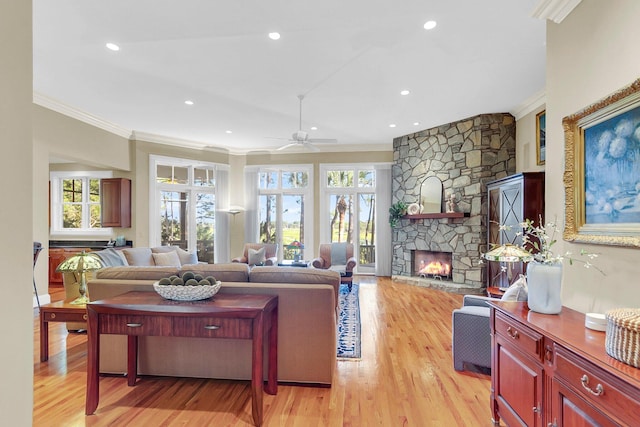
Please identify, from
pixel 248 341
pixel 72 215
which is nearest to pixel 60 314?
pixel 248 341

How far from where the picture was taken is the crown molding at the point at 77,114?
198 inches

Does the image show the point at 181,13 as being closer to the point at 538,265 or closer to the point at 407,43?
the point at 407,43

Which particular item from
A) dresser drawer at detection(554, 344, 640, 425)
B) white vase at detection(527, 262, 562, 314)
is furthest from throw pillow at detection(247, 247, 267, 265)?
dresser drawer at detection(554, 344, 640, 425)

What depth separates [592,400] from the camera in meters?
1.33

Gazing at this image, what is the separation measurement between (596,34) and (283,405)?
3.16m

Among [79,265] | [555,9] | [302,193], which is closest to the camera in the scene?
[555,9]

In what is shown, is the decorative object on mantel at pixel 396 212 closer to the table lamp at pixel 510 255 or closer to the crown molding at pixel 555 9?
the crown molding at pixel 555 9

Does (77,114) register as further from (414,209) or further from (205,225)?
(414,209)

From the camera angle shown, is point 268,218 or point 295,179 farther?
point 268,218

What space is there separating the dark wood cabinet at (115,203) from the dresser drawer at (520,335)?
680 centimetres

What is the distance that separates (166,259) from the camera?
19.4ft

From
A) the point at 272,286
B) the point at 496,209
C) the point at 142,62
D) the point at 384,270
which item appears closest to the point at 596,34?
the point at 272,286

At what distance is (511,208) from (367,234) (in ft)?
12.5

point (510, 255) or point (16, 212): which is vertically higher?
point (16, 212)
